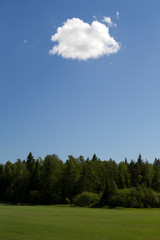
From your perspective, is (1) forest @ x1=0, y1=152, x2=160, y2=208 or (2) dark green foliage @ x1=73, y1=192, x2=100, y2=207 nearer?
(2) dark green foliage @ x1=73, y1=192, x2=100, y2=207

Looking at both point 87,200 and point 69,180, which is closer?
point 87,200

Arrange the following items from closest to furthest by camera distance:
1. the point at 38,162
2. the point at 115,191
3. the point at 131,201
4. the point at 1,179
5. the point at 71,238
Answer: the point at 71,238, the point at 131,201, the point at 115,191, the point at 38,162, the point at 1,179

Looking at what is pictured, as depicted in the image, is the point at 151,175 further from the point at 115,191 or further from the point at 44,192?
the point at 44,192

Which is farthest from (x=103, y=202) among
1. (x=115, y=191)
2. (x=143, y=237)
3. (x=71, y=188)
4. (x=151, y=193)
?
(x=143, y=237)

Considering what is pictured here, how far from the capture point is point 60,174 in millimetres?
116562

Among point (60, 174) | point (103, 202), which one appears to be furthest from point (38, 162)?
point (103, 202)

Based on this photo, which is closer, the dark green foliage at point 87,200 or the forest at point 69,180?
the dark green foliage at point 87,200

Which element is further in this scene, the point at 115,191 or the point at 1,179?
the point at 1,179

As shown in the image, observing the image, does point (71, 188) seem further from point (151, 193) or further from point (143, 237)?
point (143, 237)

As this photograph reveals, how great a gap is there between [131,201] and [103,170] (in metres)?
38.0

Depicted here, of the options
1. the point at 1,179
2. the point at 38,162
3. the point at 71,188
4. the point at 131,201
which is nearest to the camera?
the point at 131,201

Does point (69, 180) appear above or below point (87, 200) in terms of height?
above

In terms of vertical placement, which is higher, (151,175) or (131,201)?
(151,175)

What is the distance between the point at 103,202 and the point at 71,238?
232ft
